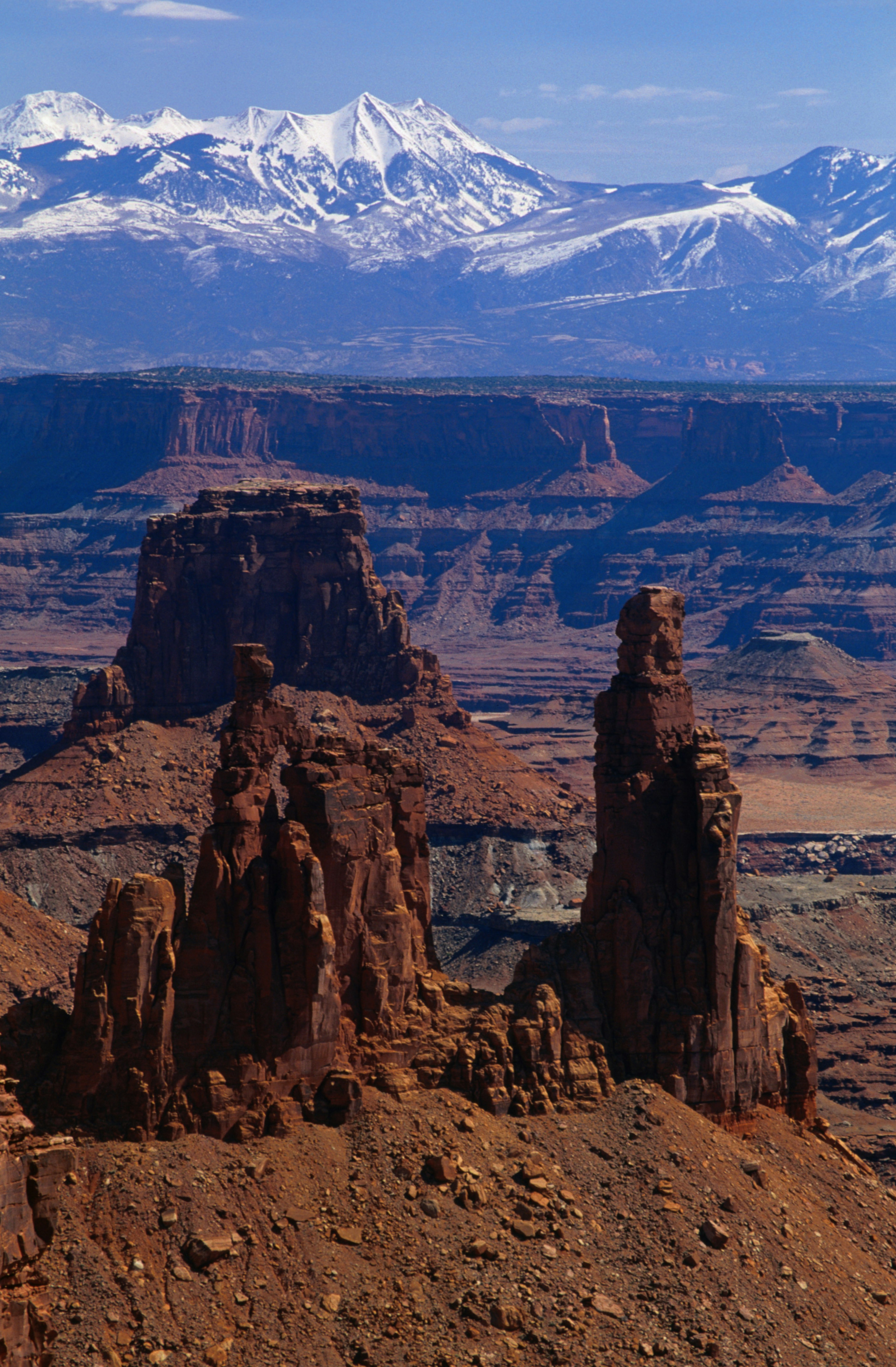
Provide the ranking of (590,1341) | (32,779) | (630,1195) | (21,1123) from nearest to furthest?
(21,1123), (590,1341), (630,1195), (32,779)

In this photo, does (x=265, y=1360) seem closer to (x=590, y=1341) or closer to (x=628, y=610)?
(x=590, y=1341)

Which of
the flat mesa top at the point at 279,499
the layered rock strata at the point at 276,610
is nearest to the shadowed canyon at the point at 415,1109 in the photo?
the layered rock strata at the point at 276,610

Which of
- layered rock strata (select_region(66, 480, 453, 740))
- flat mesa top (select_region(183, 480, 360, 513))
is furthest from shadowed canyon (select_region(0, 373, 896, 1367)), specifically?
flat mesa top (select_region(183, 480, 360, 513))

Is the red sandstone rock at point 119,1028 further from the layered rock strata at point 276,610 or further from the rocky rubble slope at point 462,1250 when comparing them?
the layered rock strata at point 276,610

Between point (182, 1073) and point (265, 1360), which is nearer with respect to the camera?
point (265, 1360)

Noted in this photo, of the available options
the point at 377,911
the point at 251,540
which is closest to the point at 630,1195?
the point at 377,911

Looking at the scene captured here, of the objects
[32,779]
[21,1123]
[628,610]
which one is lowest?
[32,779]
